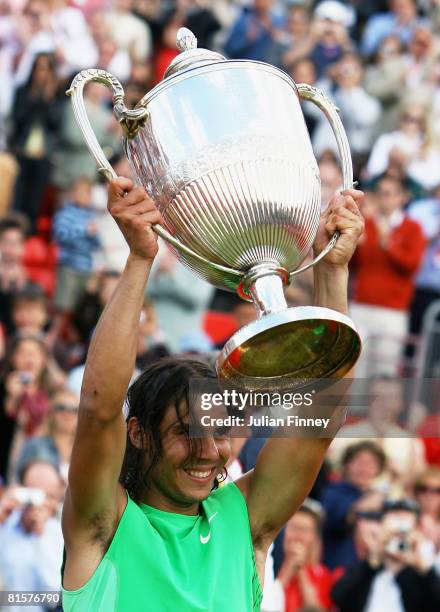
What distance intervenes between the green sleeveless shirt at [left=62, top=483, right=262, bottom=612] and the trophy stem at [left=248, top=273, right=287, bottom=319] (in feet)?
1.60

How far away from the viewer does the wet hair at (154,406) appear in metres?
2.87

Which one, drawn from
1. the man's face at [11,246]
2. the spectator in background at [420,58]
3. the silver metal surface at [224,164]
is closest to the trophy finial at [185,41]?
the silver metal surface at [224,164]

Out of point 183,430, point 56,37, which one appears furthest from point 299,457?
point 56,37

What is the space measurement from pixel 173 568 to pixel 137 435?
318 millimetres

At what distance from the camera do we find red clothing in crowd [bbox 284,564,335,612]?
557 cm

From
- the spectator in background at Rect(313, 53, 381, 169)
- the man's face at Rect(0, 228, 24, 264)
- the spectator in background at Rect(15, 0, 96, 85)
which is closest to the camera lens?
the man's face at Rect(0, 228, 24, 264)

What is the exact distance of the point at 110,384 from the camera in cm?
261

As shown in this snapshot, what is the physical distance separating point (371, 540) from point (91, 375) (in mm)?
3334

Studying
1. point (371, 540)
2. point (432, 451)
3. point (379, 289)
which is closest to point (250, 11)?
point (379, 289)

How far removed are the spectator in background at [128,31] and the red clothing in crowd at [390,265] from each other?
9.57 ft

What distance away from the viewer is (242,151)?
275 cm

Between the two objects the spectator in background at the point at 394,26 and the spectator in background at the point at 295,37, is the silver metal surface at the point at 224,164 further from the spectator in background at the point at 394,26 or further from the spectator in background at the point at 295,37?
the spectator in background at the point at 394,26

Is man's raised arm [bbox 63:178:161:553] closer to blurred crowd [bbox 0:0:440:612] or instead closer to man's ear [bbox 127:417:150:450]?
man's ear [bbox 127:417:150:450]

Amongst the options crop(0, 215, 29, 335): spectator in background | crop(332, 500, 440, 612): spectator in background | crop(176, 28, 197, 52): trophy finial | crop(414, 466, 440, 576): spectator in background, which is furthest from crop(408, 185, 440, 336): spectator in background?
crop(176, 28, 197, 52): trophy finial
